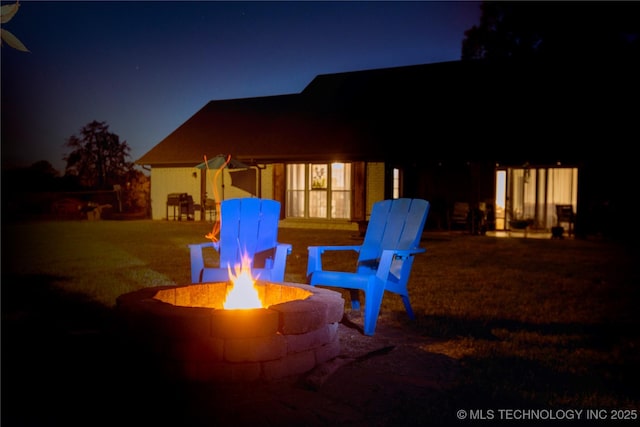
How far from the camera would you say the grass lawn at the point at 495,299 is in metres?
2.90

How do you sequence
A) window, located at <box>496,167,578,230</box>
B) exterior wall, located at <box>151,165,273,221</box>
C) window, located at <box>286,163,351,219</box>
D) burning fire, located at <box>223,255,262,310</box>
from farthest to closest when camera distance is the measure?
exterior wall, located at <box>151,165,273,221</box> < window, located at <box>286,163,351,219</box> < window, located at <box>496,167,578,230</box> < burning fire, located at <box>223,255,262,310</box>

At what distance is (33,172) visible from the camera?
87.4 ft

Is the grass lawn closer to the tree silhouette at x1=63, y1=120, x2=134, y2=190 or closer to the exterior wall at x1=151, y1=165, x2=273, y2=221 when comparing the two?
the exterior wall at x1=151, y1=165, x2=273, y2=221

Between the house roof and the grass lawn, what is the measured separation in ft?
12.0

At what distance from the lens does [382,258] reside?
3861 mm

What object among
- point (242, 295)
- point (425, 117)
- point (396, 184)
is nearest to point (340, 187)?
point (396, 184)

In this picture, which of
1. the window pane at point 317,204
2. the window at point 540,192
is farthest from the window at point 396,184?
the window at point 540,192

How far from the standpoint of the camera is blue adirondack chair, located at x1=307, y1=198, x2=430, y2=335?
3789 mm

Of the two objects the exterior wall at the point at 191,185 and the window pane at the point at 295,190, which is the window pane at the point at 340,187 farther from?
the exterior wall at the point at 191,185

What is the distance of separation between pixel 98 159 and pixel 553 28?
2372 centimetres

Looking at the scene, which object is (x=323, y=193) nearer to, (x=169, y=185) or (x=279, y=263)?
(x=169, y=185)

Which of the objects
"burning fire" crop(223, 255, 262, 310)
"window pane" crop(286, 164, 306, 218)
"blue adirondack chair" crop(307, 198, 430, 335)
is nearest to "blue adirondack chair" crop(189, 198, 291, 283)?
"blue adirondack chair" crop(307, 198, 430, 335)

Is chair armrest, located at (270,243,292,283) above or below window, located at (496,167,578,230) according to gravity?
below

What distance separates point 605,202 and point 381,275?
1028cm
